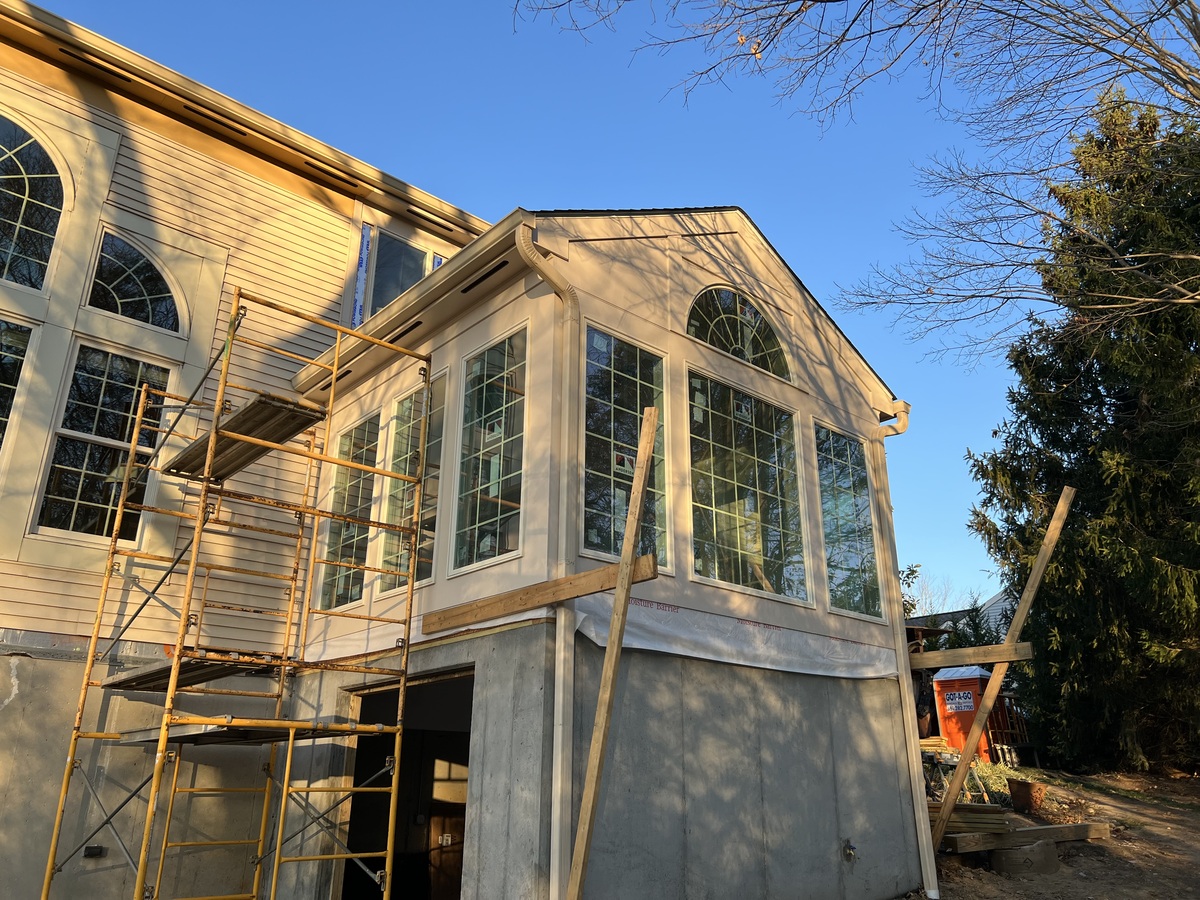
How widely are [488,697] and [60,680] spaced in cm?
456

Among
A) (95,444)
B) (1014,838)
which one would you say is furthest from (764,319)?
(95,444)

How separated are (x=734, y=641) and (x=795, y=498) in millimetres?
2203

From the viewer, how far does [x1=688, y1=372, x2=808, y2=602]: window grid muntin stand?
8289 mm

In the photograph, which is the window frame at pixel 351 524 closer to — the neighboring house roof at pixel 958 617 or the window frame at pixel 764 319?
the window frame at pixel 764 319

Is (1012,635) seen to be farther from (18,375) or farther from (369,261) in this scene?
(18,375)

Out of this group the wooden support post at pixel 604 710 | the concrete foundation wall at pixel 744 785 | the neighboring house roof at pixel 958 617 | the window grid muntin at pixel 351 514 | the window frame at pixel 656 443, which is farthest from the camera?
the neighboring house roof at pixel 958 617

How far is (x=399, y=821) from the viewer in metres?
11.6

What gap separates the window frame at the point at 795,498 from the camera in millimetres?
8023

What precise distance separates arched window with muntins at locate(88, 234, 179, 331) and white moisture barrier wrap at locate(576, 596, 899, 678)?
6706 millimetres

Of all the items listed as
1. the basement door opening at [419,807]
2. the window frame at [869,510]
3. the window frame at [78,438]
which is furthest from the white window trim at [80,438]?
the window frame at [869,510]

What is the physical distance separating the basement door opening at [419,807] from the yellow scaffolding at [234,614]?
1921mm

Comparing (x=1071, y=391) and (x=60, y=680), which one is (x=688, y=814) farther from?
(x=1071, y=391)

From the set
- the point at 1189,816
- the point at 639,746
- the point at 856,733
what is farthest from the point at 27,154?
the point at 1189,816

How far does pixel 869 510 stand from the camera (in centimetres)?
1049
